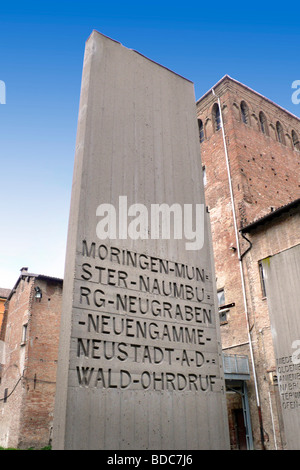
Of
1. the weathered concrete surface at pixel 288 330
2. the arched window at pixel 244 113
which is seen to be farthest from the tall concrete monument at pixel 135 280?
the arched window at pixel 244 113

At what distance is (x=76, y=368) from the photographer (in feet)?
11.5

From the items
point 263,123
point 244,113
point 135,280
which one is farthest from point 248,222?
point 135,280

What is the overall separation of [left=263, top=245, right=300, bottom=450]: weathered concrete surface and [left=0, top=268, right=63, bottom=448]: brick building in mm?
13700

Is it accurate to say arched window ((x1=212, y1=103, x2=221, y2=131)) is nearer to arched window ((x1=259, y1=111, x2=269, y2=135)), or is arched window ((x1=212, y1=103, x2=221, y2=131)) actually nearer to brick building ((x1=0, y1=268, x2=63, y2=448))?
arched window ((x1=259, y1=111, x2=269, y2=135))

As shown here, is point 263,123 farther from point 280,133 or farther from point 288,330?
point 288,330

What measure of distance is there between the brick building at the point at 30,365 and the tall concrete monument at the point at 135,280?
54.1 ft

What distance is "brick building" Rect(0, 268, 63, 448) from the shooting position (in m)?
18.2

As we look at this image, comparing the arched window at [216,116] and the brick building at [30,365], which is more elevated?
the arched window at [216,116]

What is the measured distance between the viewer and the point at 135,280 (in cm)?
420

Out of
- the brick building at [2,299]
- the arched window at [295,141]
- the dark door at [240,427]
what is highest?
the arched window at [295,141]

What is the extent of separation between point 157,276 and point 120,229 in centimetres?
65

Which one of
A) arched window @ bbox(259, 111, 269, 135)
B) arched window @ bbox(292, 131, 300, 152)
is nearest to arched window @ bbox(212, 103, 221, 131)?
arched window @ bbox(259, 111, 269, 135)

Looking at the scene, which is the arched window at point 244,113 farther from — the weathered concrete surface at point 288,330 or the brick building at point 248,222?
the weathered concrete surface at point 288,330

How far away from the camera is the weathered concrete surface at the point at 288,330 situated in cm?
781
